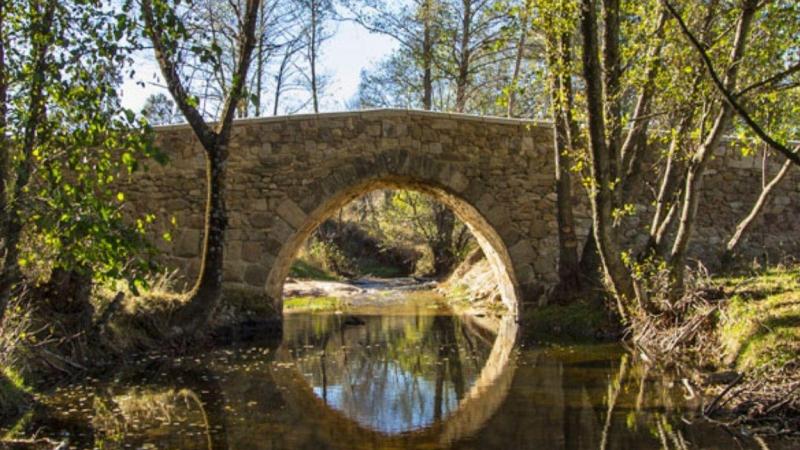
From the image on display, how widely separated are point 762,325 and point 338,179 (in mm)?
5787

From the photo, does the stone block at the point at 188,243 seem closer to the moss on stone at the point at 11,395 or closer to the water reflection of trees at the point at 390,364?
the water reflection of trees at the point at 390,364

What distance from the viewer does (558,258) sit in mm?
11227

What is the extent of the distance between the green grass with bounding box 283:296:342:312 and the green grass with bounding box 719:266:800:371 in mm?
7752

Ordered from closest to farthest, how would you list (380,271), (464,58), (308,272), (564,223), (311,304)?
(564,223)
(311,304)
(464,58)
(308,272)
(380,271)

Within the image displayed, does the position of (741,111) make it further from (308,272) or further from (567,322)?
(308,272)

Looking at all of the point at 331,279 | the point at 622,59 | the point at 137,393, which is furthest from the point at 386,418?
the point at 331,279

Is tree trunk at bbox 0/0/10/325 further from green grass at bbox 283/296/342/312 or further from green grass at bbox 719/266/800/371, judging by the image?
green grass at bbox 283/296/342/312

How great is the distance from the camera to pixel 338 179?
10.9m

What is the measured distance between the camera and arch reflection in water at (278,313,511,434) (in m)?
6.25

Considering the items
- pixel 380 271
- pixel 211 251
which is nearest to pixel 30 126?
pixel 211 251

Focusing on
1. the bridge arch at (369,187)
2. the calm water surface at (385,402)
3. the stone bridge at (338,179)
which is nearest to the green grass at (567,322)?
the stone bridge at (338,179)

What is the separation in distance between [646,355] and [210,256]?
15.6ft

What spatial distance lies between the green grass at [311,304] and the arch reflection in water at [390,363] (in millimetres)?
→ 1539

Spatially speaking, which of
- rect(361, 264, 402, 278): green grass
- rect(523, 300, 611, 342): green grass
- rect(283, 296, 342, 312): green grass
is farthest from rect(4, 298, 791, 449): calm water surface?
rect(361, 264, 402, 278): green grass
